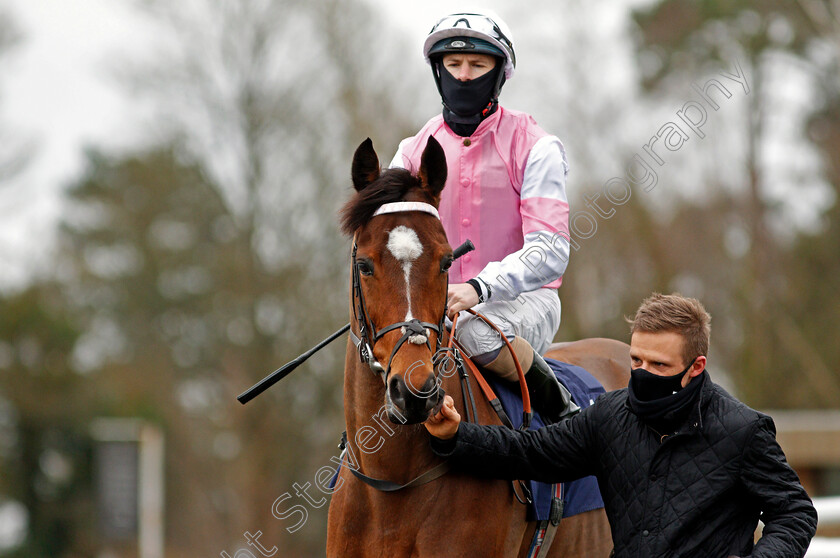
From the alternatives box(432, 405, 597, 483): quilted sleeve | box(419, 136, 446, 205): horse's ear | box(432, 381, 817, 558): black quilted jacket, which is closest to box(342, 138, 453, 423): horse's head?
box(419, 136, 446, 205): horse's ear

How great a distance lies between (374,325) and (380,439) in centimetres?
43

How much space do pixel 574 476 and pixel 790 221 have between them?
671 inches

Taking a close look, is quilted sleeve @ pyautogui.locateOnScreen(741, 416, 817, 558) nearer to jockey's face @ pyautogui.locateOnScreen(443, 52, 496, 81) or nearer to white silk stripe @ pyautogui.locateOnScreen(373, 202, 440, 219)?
white silk stripe @ pyautogui.locateOnScreen(373, 202, 440, 219)

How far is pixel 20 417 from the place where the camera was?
18.5 metres

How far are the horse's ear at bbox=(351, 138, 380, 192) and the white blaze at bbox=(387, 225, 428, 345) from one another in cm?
32

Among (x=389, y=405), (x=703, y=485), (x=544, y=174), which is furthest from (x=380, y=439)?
(x=544, y=174)

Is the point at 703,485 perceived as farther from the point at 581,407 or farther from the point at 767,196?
the point at 767,196

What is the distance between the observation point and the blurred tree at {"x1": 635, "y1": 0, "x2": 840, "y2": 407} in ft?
57.0

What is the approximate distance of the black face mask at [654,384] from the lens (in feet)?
10.0

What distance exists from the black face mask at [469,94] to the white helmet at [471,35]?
0.10 m

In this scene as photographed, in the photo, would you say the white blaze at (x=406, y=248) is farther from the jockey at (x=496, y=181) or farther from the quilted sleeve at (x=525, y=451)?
the jockey at (x=496, y=181)

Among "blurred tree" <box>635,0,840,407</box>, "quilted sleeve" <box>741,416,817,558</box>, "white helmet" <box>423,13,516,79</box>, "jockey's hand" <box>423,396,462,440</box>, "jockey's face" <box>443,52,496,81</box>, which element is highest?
"blurred tree" <box>635,0,840,407</box>

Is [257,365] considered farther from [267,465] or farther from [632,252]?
[632,252]

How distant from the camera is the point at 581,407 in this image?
4.35m
